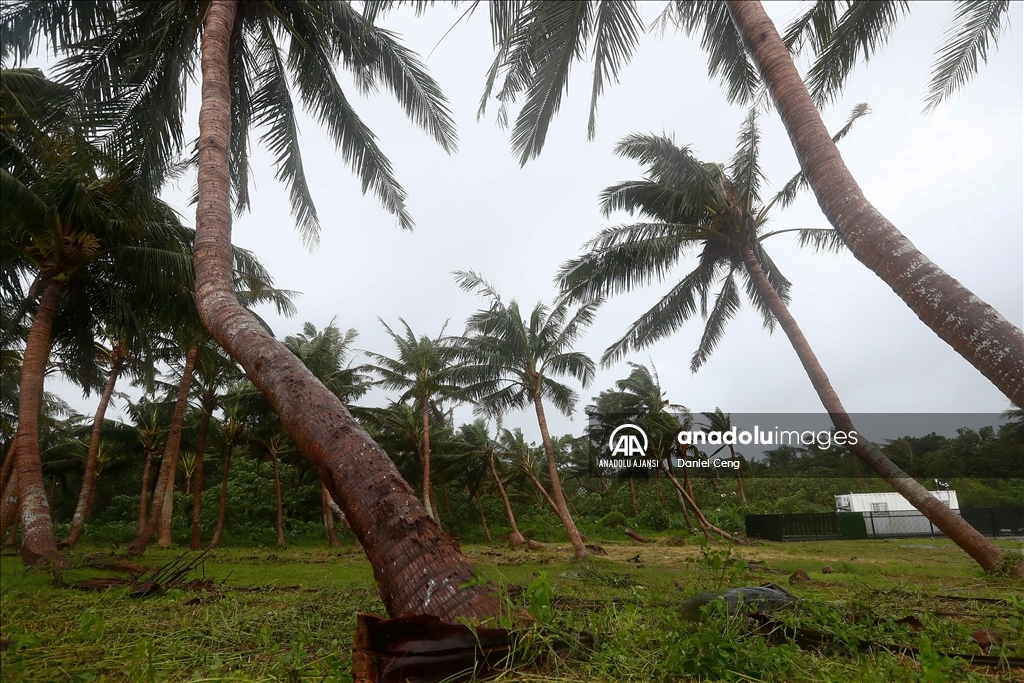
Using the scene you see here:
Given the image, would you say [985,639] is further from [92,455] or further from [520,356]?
[92,455]

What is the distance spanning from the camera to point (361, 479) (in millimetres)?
2779

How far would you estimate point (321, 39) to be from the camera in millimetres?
7449

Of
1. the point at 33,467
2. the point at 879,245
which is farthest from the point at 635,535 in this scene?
the point at 33,467

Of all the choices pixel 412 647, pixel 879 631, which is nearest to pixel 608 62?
pixel 879 631

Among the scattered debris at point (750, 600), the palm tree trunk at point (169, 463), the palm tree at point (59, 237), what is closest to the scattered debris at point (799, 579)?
the scattered debris at point (750, 600)

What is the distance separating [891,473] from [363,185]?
7980 millimetres

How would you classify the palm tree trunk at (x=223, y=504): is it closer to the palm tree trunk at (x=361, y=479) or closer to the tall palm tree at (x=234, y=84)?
the tall palm tree at (x=234, y=84)

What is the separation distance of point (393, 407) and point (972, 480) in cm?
1428

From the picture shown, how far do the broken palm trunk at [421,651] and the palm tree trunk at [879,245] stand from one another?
2.88 meters

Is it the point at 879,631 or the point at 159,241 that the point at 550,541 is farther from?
the point at 879,631

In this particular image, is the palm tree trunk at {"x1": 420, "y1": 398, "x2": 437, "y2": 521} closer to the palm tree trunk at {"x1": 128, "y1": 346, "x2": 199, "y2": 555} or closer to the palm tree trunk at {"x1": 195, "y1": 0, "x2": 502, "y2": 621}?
the palm tree trunk at {"x1": 128, "y1": 346, "x2": 199, "y2": 555}

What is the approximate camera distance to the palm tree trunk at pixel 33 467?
304 inches

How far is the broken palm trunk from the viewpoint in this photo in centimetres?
183

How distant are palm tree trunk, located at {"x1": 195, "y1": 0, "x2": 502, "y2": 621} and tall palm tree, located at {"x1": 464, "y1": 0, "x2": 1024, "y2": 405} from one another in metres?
2.87
